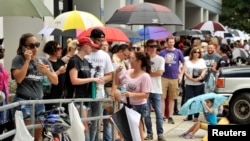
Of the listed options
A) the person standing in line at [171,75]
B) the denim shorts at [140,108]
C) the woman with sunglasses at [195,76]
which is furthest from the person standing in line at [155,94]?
the woman with sunglasses at [195,76]

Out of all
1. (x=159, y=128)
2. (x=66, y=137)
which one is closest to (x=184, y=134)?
(x=159, y=128)

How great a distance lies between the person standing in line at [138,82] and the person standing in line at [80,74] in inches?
38.4

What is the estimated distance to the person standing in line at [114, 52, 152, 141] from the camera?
9.62 metres

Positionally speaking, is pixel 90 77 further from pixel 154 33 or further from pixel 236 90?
pixel 154 33

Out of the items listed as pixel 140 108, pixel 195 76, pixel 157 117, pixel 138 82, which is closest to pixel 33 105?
pixel 138 82

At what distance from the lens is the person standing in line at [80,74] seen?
8.38 m

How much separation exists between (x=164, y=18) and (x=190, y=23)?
1598 inches

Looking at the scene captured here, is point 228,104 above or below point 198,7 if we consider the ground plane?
below

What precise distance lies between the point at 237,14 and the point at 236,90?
3937 cm

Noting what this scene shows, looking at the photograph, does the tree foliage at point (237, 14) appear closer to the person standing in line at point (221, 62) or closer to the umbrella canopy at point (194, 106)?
the person standing in line at point (221, 62)

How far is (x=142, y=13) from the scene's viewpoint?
42.8 ft

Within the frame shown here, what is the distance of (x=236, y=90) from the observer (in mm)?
14648

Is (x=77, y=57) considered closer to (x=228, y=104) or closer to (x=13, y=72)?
(x=13, y=72)

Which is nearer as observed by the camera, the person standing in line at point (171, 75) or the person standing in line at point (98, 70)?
the person standing in line at point (98, 70)
